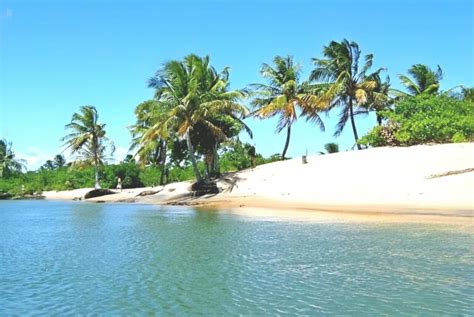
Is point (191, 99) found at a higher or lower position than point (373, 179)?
higher

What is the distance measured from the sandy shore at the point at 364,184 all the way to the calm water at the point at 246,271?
20.4 feet

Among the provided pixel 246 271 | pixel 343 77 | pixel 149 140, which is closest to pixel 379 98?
pixel 343 77

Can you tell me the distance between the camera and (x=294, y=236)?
1485 centimetres

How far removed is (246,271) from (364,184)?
58.4 feet

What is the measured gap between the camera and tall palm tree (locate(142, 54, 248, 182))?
3353 centimetres

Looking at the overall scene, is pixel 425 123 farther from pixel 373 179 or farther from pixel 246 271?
pixel 246 271

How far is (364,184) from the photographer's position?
26.6 metres

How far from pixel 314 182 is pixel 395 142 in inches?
313

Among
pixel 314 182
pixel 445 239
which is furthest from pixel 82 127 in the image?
pixel 445 239

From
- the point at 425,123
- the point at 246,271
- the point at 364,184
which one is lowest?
the point at 246,271

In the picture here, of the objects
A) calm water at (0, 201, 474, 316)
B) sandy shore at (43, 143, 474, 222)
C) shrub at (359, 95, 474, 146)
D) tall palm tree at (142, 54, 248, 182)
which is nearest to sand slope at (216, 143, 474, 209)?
sandy shore at (43, 143, 474, 222)

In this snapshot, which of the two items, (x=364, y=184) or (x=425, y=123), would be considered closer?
(x=364, y=184)

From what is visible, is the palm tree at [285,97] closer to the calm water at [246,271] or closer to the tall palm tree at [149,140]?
the tall palm tree at [149,140]

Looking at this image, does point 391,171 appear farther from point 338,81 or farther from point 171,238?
point 171,238
